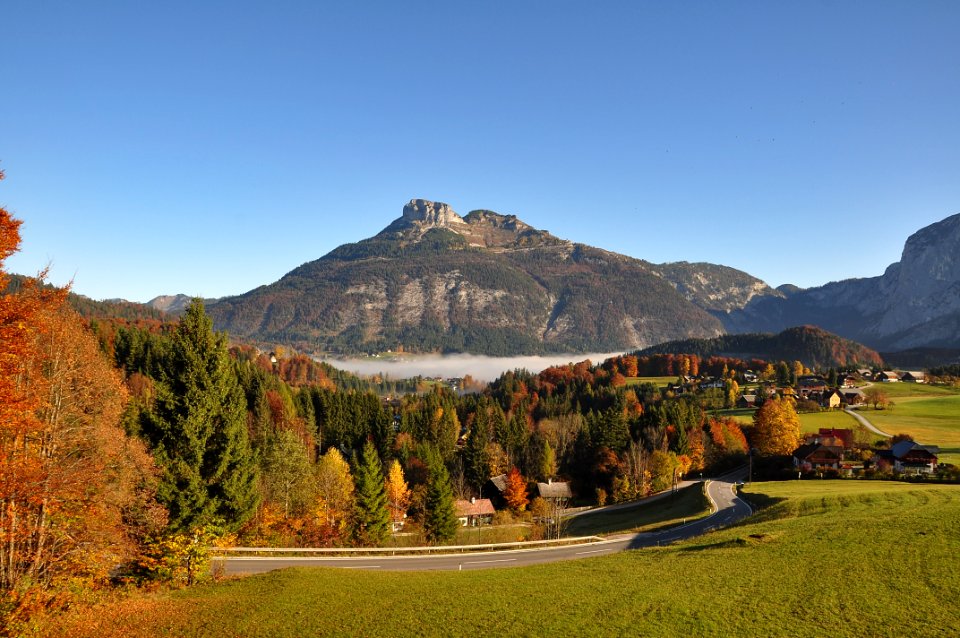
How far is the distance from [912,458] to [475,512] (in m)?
55.4

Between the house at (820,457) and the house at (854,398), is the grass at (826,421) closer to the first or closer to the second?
the house at (854,398)

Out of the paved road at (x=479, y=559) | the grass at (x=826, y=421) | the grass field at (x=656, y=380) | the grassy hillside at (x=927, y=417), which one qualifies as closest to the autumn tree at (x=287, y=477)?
the paved road at (x=479, y=559)

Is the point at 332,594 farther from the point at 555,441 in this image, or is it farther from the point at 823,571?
the point at 555,441

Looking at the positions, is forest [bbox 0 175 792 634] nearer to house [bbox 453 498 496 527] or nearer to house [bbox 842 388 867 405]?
house [bbox 453 498 496 527]

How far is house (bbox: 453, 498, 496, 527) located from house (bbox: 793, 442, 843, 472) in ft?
142

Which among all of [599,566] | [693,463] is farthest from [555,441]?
[599,566]

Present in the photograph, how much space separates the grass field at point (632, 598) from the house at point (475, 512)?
42639 mm

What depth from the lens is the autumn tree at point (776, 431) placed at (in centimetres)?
8125

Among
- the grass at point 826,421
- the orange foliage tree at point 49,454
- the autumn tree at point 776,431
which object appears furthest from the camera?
the grass at point 826,421

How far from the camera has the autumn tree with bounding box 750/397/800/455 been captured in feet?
267

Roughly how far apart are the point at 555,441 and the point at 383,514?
53.4 meters

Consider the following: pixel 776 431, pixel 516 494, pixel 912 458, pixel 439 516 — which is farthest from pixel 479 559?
pixel 776 431

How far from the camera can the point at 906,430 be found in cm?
8906

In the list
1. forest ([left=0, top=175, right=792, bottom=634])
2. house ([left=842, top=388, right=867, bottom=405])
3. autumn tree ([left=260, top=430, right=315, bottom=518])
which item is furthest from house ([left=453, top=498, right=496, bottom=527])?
house ([left=842, top=388, right=867, bottom=405])
